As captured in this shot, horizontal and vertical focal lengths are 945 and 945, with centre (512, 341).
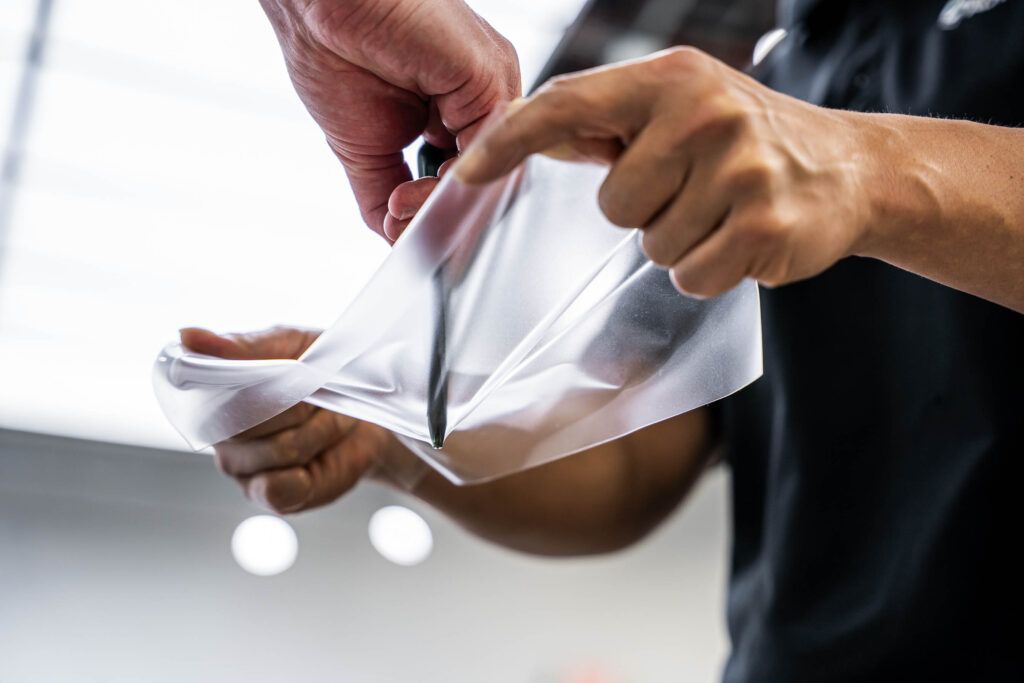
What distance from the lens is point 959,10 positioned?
755 mm

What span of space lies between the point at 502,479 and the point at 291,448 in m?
0.25

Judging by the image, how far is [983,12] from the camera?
0.73m

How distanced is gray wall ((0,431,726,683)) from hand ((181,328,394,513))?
1492mm

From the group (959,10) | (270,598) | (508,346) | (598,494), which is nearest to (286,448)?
(508,346)

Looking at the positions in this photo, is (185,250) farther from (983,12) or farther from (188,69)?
(983,12)

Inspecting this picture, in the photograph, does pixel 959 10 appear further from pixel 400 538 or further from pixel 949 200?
pixel 400 538

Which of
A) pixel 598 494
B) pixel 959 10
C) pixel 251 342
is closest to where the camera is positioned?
pixel 251 342

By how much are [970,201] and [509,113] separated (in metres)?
0.21

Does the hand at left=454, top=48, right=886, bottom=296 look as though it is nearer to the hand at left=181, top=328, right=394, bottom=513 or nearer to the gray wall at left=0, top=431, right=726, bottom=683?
the hand at left=181, top=328, right=394, bottom=513

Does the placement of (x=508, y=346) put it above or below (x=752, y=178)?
below

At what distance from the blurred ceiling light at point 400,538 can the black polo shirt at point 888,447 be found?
1.64m

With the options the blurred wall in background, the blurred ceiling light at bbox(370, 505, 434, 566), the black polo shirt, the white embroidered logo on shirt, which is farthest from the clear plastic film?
the blurred ceiling light at bbox(370, 505, 434, 566)

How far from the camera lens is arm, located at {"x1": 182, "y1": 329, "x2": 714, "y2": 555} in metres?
0.64

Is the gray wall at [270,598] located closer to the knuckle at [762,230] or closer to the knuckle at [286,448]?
the knuckle at [286,448]
